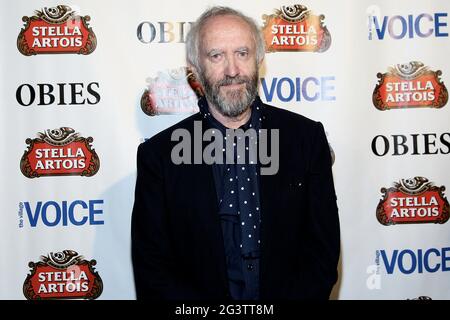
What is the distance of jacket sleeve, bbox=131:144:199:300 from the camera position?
1.96 meters

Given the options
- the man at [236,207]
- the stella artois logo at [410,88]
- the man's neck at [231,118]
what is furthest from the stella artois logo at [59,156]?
the stella artois logo at [410,88]

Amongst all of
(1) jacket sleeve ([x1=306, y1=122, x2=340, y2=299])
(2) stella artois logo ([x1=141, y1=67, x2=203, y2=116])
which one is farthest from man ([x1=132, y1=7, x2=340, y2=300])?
(2) stella artois logo ([x1=141, y1=67, x2=203, y2=116])

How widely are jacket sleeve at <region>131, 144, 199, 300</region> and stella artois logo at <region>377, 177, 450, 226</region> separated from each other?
3.88 feet

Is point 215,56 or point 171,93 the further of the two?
point 171,93

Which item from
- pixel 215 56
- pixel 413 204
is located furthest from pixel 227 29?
pixel 413 204

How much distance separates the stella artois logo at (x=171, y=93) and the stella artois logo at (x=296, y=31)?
40 cm

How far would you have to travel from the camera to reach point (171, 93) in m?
2.71

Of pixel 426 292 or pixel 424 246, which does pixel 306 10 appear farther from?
pixel 426 292

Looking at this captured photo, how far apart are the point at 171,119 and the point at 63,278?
890 millimetres

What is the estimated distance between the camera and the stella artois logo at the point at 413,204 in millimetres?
2754

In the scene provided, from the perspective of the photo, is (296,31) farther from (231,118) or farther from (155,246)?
(155,246)

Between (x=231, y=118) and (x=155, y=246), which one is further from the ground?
(x=231, y=118)

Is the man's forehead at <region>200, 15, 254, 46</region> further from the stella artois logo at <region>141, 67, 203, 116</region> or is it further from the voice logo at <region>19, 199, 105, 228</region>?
the voice logo at <region>19, 199, 105, 228</region>
